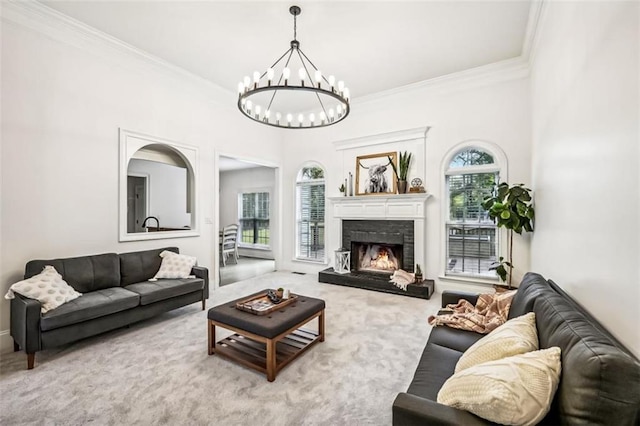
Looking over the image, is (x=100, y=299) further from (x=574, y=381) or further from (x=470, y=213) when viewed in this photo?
(x=470, y=213)

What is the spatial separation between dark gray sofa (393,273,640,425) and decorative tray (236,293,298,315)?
1435mm

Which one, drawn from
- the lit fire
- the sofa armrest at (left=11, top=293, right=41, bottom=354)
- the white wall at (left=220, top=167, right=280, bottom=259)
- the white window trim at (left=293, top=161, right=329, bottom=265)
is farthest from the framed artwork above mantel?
the sofa armrest at (left=11, top=293, right=41, bottom=354)

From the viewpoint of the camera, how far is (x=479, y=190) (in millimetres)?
4637

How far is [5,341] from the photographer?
9.36 feet

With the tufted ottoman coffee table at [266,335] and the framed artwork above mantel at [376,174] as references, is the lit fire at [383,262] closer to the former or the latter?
the framed artwork above mantel at [376,174]

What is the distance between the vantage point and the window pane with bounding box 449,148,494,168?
4.61 m

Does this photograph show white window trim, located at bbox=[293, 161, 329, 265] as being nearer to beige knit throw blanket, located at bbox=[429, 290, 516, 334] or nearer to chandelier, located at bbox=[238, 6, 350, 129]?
chandelier, located at bbox=[238, 6, 350, 129]

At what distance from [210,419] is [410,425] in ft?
4.58

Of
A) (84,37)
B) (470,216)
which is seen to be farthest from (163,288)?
(470,216)

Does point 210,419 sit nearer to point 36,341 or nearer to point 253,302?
point 253,302

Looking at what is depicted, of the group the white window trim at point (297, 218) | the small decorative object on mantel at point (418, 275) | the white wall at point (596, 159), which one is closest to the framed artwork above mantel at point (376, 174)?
the white window trim at point (297, 218)

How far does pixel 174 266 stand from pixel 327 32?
3.59 metres

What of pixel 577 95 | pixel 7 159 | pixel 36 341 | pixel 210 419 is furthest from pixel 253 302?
pixel 577 95

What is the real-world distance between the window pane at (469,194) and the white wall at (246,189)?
4.80 m
